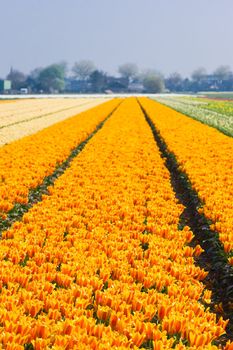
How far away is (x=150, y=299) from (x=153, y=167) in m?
8.82

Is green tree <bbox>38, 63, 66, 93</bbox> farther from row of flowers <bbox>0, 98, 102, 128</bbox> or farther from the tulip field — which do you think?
the tulip field

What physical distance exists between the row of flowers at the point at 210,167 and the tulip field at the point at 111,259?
0.04 meters

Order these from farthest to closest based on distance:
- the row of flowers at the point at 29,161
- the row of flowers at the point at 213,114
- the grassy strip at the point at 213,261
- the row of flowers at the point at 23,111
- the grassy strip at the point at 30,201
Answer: the row of flowers at the point at 23,111
the row of flowers at the point at 213,114
the row of flowers at the point at 29,161
the grassy strip at the point at 30,201
the grassy strip at the point at 213,261

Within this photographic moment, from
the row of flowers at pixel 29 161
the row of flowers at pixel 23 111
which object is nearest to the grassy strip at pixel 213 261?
the row of flowers at pixel 29 161

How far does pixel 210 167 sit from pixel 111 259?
7.73m

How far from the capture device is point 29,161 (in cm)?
1378

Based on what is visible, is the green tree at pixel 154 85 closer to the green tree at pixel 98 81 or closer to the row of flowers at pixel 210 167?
the green tree at pixel 98 81

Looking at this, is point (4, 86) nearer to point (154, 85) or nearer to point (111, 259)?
point (154, 85)

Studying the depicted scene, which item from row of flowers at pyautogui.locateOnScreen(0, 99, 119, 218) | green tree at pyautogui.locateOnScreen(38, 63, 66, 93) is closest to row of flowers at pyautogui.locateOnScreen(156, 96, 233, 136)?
row of flowers at pyautogui.locateOnScreen(0, 99, 119, 218)

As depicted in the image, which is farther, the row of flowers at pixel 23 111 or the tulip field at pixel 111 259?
the row of flowers at pixel 23 111

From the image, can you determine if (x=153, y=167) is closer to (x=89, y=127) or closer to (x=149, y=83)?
(x=89, y=127)

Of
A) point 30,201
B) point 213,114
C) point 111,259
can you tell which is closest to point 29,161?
point 30,201

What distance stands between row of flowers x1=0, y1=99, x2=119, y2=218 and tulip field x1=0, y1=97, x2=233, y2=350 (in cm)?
4

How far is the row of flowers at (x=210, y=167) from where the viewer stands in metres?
8.76
